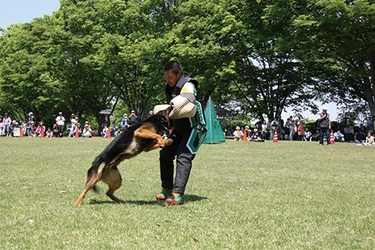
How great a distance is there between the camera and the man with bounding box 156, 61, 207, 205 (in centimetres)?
579

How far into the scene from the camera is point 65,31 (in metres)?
41.9

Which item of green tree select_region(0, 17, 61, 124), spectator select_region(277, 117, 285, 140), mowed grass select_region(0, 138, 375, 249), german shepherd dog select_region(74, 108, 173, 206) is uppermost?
green tree select_region(0, 17, 61, 124)

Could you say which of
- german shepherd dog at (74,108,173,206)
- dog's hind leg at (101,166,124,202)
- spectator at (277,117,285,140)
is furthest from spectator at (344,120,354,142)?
dog's hind leg at (101,166,124,202)

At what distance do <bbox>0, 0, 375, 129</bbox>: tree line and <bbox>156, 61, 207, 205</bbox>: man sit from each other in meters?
21.0

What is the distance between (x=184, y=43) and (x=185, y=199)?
29983 millimetres

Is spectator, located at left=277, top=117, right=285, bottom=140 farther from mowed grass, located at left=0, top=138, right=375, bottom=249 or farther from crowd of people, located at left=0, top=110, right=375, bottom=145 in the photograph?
mowed grass, located at left=0, top=138, right=375, bottom=249

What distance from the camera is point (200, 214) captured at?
5195 millimetres

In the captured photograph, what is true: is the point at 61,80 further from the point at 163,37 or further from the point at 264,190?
the point at 264,190

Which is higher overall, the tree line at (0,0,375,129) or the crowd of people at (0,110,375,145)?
the tree line at (0,0,375,129)

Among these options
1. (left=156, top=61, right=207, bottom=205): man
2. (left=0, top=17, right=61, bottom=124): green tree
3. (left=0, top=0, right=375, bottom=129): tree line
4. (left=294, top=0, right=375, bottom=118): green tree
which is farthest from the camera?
(left=0, top=17, right=61, bottom=124): green tree

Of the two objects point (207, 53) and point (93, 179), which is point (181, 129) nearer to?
point (93, 179)

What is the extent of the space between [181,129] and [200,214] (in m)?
1.36

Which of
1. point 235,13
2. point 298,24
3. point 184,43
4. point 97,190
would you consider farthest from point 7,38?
point 97,190

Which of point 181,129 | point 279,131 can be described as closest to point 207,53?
point 279,131
